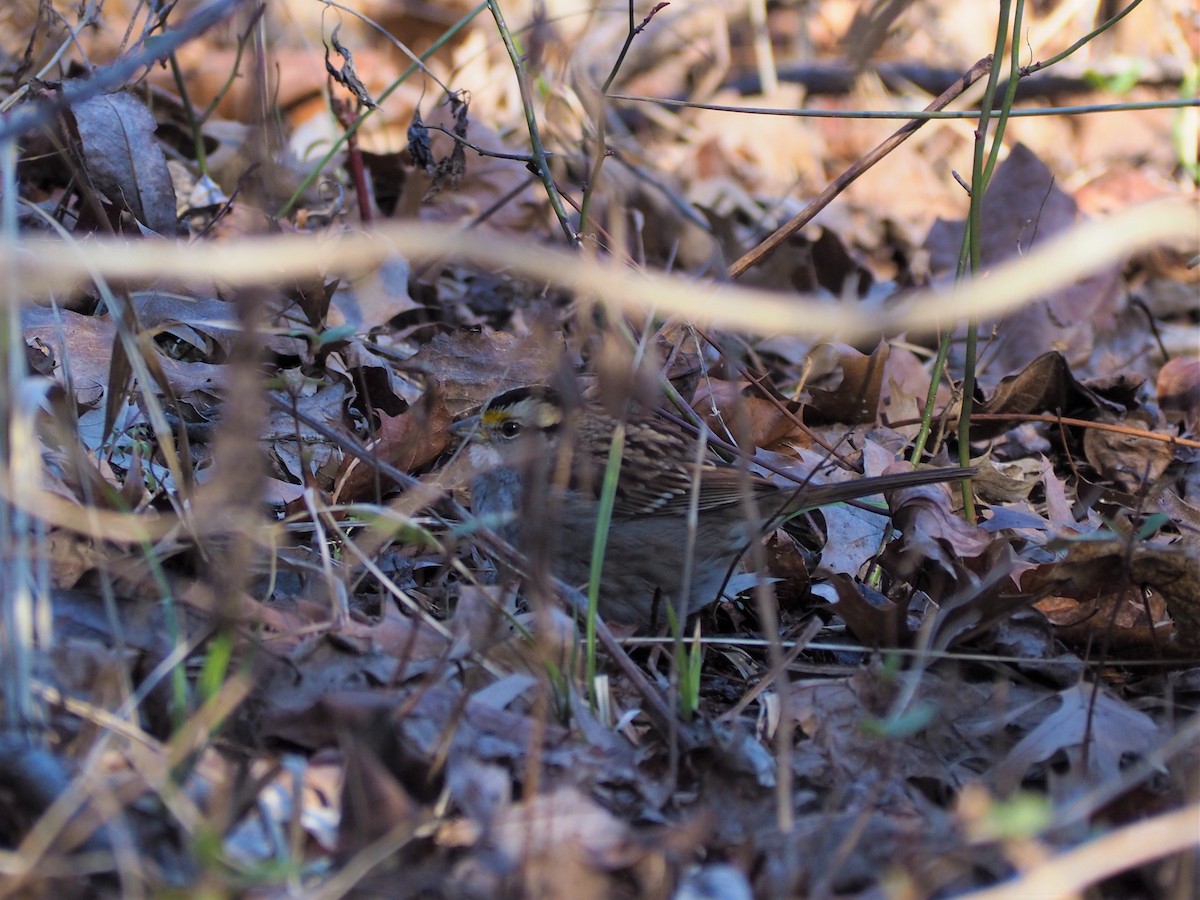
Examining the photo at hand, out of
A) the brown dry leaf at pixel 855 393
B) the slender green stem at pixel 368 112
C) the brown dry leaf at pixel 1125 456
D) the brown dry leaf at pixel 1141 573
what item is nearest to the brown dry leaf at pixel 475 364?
the slender green stem at pixel 368 112

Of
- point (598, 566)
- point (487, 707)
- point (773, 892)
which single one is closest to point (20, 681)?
point (487, 707)

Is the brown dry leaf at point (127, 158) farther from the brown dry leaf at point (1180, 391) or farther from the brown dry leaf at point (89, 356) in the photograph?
the brown dry leaf at point (1180, 391)

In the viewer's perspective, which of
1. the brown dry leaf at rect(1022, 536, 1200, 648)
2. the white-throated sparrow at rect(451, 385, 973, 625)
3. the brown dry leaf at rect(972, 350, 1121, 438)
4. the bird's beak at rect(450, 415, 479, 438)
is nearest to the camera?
the brown dry leaf at rect(1022, 536, 1200, 648)

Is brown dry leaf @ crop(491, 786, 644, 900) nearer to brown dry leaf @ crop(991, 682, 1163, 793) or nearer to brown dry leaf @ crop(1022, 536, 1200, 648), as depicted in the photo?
brown dry leaf @ crop(991, 682, 1163, 793)

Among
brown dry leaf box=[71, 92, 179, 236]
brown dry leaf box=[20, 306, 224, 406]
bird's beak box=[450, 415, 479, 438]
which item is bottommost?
bird's beak box=[450, 415, 479, 438]

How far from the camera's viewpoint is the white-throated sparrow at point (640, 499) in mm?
3330

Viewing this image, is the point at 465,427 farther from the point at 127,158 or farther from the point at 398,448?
the point at 127,158

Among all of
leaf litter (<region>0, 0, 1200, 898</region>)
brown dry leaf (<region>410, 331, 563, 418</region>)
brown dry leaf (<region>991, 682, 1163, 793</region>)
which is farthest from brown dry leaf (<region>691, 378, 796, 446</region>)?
brown dry leaf (<region>991, 682, 1163, 793</region>)

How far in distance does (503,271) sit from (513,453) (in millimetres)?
1466

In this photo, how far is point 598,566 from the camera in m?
2.43

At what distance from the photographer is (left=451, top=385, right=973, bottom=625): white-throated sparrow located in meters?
3.33

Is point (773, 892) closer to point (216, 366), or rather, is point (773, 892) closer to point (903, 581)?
point (903, 581)

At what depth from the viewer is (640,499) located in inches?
140

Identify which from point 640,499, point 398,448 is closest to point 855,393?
point 640,499
